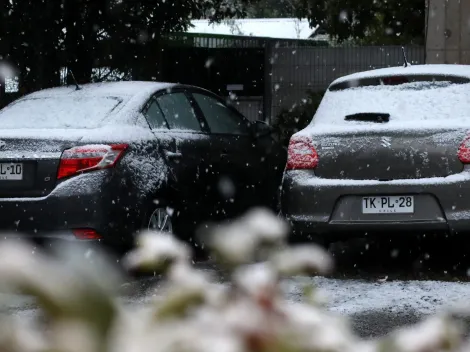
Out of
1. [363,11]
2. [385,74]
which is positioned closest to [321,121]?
[385,74]

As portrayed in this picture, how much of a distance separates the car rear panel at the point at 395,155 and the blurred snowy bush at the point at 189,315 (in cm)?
570

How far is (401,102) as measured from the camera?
6.65m

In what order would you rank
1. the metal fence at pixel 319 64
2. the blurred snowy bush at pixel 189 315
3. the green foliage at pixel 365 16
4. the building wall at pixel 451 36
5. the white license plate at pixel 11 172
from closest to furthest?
the blurred snowy bush at pixel 189 315
the white license plate at pixel 11 172
the building wall at pixel 451 36
the metal fence at pixel 319 64
the green foliage at pixel 365 16

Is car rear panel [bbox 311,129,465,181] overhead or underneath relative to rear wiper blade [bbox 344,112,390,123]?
underneath

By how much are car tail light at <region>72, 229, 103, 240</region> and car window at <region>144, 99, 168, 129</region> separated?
1.07 meters

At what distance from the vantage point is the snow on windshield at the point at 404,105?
253 inches

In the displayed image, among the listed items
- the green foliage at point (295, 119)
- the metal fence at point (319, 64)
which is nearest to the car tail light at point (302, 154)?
the green foliage at point (295, 119)

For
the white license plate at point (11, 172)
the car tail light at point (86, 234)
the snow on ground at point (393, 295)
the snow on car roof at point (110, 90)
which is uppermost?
the snow on car roof at point (110, 90)

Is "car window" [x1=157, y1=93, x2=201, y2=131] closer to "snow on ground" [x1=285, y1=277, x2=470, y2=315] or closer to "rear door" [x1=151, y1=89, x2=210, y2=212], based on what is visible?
"rear door" [x1=151, y1=89, x2=210, y2=212]

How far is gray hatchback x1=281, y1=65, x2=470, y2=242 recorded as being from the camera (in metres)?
6.26

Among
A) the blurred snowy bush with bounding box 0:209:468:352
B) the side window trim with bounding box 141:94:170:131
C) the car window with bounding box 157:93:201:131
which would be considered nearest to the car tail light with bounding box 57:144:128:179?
the side window trim with bounding box 141:94:170:131

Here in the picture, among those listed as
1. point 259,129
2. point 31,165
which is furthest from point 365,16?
point 31,165

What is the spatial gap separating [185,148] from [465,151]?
2.09 m

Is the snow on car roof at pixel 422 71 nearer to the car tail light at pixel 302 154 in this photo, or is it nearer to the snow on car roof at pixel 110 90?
the car tail light at pixel 302 154
